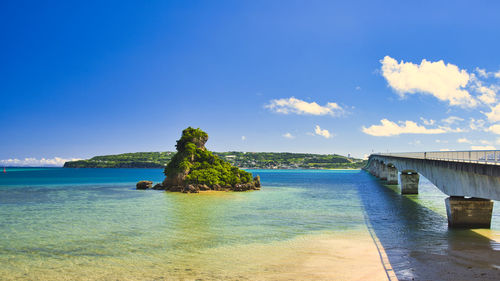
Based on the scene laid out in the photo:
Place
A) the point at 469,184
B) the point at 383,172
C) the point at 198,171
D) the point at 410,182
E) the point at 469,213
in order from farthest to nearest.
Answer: the point at 383,172 → the point at 198,171 → the point at 410,182 → the point at 469,213 → the point at 469,184

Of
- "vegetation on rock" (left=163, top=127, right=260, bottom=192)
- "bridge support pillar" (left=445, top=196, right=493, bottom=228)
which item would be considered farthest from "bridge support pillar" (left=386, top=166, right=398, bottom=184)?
"bridge support pillar" (left=445, top=196, right=493, bottom=228)

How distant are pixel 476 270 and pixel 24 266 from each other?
22.9 metres

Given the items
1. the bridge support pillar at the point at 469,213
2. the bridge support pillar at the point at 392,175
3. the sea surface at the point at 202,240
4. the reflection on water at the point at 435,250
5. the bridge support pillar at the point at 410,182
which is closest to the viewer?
the reflection on water at the point at 435,250

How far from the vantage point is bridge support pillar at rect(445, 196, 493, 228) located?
2498 centimetres

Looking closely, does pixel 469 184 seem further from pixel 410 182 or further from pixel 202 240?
pixel 410 182

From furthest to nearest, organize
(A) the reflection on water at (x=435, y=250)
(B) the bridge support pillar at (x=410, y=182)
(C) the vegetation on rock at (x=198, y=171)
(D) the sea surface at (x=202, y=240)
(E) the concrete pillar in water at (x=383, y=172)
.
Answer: (E) the concrete pillar in water at (x=383, y=172), (C) the vegetation on rock at (x=198, y=171), (B) the bridge support pillar at (x=410, y=182), (D) the sea surface at (x=202, y=240), (A) the reflection on water at (x=435, y=250)

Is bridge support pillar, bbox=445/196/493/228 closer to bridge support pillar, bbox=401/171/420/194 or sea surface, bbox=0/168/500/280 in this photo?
sea surface, bbox=0/168/500/280

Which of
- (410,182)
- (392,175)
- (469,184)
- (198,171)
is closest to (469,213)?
(469,184)

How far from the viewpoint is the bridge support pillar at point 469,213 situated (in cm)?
2498

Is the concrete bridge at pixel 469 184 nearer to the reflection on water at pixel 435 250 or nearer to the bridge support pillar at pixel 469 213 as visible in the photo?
the bridge support pillar at pixel 469 213

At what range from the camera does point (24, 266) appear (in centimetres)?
1673

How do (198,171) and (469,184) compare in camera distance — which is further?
(198,171)

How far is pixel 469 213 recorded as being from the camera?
2542 centimetres

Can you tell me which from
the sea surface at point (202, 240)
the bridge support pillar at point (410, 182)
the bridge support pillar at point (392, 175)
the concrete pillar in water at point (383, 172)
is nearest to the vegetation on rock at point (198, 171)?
the sea surface at point (202, 240)
